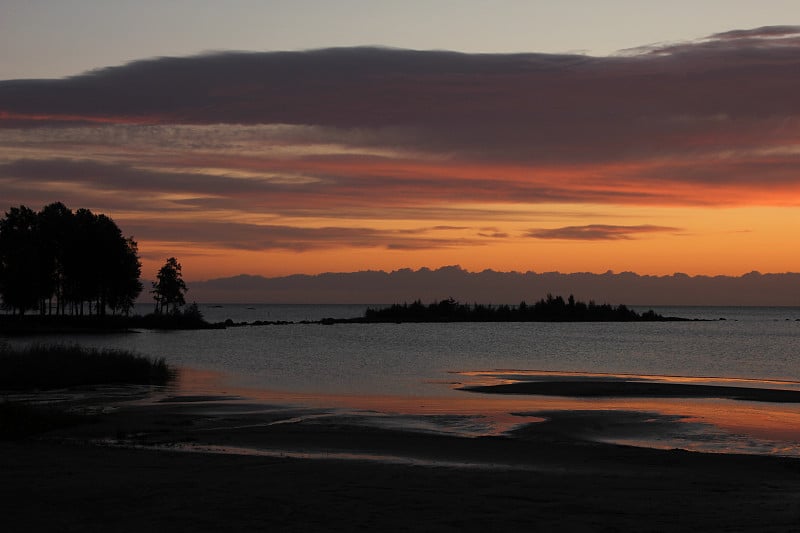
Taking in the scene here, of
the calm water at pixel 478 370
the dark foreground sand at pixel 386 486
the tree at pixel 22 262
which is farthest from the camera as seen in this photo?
the tree at pixel 22 262

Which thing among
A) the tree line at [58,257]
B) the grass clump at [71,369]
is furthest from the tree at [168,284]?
the grass clump at [71,369]

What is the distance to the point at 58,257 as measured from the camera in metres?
120

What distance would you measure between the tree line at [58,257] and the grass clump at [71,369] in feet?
229

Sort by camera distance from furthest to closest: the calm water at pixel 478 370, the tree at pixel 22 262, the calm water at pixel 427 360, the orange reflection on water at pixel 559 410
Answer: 1. the tree at pixel 22 262
2. the calm water at pixel 427 360
3. the calm water at pixel 478 370
4. the orange reflection on water at pixel 559 410

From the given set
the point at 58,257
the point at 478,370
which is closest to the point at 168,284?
the point at 58,257

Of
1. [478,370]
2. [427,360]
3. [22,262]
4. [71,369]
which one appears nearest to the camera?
[71,369]

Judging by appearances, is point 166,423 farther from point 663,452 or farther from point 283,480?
point 663,452

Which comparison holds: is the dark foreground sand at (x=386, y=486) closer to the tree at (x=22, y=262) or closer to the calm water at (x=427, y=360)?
the calm water at (x=427, y=360)

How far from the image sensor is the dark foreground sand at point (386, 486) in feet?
48.2

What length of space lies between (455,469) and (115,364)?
31865 mm

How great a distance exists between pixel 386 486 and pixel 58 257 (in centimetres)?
11353

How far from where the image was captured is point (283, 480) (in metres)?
18.2

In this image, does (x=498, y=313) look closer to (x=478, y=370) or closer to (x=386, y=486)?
(x=478, y=370)

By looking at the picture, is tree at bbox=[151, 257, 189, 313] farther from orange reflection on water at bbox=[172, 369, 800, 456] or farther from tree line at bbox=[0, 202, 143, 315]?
orange reflection on water at bbox=[172, 369, 800, 456]
